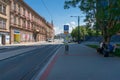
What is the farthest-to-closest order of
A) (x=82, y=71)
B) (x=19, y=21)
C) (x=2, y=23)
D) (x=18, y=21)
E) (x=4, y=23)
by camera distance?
(x=19, y=21)
(x=18, y=21)
(x=4, y=23)
(x=2, y=23)
(x=82, y=71)

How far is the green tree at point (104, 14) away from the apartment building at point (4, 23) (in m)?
27.2

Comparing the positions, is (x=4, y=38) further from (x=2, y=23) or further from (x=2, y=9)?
(x=2, y=9)

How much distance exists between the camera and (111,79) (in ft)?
29.4

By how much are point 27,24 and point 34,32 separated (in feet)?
43.0

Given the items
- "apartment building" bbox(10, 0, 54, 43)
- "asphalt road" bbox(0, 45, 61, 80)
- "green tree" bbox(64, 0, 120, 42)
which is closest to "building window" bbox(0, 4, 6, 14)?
"apartment building" bbox(10, 0, 54, 43)

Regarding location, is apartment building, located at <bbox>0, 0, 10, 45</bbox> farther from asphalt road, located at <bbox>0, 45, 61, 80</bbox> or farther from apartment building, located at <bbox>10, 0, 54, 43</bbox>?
asphalt road, located at <bbox>0, 45, 61, 80</bbox>

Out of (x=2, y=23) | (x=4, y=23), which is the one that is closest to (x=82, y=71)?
(x=2, y=23)

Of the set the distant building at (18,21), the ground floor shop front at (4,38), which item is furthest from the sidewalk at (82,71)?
the distant building at (18,21)

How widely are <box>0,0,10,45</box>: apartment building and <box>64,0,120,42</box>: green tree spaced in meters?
27.2

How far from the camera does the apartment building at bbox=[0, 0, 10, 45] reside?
51812mm

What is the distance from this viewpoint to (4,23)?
177 feet

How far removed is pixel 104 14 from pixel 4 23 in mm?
35648

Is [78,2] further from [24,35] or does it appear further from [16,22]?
[24,35]

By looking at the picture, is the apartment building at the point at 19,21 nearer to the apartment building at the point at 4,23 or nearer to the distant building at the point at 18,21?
the distant building at the point at 18,21
